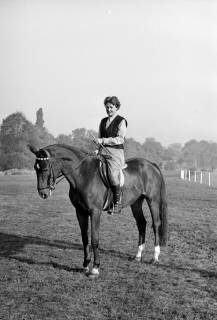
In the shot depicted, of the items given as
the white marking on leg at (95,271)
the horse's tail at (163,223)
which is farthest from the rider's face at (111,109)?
the white marking on leg at (95,271)

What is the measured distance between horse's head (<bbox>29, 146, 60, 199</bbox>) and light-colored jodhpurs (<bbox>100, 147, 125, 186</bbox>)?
4.13 ft

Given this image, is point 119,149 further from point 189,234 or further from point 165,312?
point 189,234

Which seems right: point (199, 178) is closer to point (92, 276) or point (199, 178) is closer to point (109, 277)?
point (109, 277)

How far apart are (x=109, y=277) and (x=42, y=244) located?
3698 mm

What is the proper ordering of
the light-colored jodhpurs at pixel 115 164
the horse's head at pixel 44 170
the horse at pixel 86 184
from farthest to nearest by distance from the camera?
the light-colored jodhpurs at pixel 115 164 < the horse at pixel 86 184 < the horse's head at pixel 44 170

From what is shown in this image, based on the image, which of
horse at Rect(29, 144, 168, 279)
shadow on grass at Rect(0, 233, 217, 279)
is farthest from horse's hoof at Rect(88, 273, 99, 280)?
shadow on grass at Rect(0, 233, 217, 279)

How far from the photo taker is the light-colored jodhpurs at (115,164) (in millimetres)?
7480

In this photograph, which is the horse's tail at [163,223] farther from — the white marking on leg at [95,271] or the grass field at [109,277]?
the white marking on leg at [95,271]

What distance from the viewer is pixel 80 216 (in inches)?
301

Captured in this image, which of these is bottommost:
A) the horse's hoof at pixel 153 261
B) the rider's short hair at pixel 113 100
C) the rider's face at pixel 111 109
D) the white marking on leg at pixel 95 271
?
the horse's hoof at pixel 153 261

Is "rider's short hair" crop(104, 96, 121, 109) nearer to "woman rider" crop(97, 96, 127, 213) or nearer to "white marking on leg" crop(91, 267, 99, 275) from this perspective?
"woman rider" crop(97, 96, 127, 213)

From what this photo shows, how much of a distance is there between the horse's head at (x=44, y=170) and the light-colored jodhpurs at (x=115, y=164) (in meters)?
1.26

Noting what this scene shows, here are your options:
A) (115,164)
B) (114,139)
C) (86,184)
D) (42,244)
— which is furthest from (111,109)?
(42,244)

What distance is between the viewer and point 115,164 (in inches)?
300
